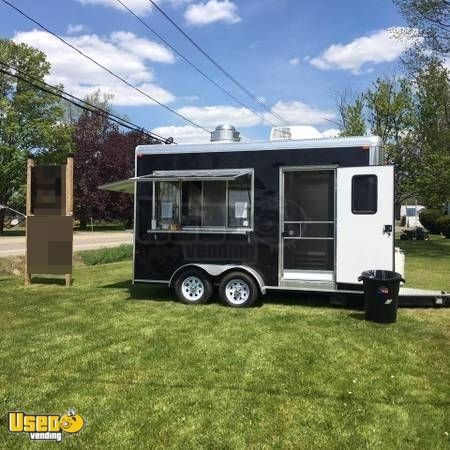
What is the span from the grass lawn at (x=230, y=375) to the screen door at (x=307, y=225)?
712 mm

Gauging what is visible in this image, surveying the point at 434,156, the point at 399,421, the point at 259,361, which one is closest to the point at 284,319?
the point at 259,361

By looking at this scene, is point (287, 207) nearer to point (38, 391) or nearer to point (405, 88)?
point (38, 391)

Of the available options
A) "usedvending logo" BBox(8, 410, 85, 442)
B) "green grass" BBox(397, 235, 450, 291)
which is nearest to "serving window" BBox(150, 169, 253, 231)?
"green grass" BBox(397, 235, 450, 291)

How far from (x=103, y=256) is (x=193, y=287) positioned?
354 inches

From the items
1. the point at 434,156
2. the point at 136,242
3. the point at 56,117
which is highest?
Result: the point at 56,117

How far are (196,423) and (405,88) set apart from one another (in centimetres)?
3284

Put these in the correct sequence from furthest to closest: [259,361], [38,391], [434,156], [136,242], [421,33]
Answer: [434,156] < [421,33] < [136,242] < [259,361] < [38,391]

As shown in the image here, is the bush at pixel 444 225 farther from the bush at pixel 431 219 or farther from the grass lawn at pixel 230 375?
the grass lawn at pixel 230 375

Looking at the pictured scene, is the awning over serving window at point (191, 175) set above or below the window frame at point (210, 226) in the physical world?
above

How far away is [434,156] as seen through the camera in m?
27.9

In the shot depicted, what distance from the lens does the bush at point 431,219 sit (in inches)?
1499

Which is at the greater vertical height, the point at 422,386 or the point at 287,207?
the point at 287,207

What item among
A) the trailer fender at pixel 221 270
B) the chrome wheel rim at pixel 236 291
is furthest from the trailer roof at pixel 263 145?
the chrome wheel rim at pixel 236 291

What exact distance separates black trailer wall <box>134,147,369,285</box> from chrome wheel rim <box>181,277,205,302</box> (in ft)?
1.08
